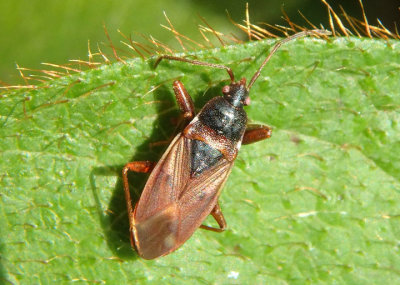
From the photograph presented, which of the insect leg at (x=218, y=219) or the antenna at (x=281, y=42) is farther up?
the antenna at (x=281, y=42)

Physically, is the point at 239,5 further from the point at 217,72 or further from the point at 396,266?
the point at 396,266

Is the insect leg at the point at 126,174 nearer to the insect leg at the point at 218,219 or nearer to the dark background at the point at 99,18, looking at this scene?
the insect leg at the point at 218,219

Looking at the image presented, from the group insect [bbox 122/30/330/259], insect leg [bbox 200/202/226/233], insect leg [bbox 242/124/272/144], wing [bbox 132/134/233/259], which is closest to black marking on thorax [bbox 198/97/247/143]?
insect [bbox 122/30/330/259]

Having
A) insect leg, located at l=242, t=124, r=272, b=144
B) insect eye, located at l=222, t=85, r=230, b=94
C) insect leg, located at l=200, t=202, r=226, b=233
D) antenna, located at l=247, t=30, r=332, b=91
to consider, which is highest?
antenna, located at l=247, t=30, r=332, b=91

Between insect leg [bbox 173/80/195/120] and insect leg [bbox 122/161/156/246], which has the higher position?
insect leg [bbox 173/80/195/120]

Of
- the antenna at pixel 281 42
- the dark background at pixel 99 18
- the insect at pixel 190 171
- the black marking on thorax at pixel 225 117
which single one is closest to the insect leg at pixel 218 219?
the insect at pixel 190 171

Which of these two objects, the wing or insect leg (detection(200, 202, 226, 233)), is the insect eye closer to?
the wing

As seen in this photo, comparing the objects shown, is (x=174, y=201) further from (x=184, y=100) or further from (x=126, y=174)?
(x=184, y=100)
